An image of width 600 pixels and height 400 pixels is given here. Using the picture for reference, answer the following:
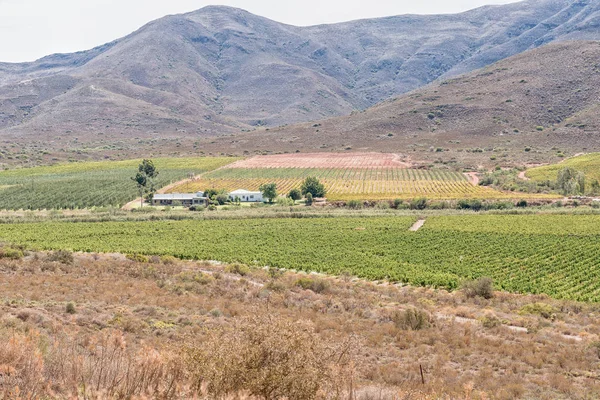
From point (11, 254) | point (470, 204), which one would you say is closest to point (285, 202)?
point (470, 204)

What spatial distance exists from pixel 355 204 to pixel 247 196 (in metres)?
19.7

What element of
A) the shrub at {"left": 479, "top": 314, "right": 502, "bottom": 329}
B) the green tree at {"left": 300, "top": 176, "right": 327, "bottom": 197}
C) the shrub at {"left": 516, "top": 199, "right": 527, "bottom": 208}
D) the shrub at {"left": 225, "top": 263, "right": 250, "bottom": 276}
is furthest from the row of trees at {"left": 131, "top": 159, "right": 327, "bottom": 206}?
the shrub at {"left": 479, "top": 314, "right": 502, "bottom": 329}

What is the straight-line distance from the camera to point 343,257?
4225 cm

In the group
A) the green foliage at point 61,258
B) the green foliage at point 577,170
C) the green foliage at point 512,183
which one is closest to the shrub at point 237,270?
the green foliage at point 61,258

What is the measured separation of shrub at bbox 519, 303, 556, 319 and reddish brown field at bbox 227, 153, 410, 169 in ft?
300

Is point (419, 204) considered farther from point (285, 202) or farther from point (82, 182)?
point (82, 182)

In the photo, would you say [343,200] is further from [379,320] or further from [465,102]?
[465,102]

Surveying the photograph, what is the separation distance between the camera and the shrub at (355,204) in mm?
76188

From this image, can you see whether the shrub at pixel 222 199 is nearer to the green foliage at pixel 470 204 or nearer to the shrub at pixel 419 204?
the shrub at pixel 419 204

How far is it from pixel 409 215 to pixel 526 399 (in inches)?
2171

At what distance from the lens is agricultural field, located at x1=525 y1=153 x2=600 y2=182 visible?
9119 cm

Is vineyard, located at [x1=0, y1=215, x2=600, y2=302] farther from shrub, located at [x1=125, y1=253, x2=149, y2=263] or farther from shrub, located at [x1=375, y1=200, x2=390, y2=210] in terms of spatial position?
shrub, located at [x1=375, y1=200, x2=390, y2=210]

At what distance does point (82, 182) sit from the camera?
102 metres

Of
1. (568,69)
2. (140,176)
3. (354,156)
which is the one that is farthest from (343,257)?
(568,69)
